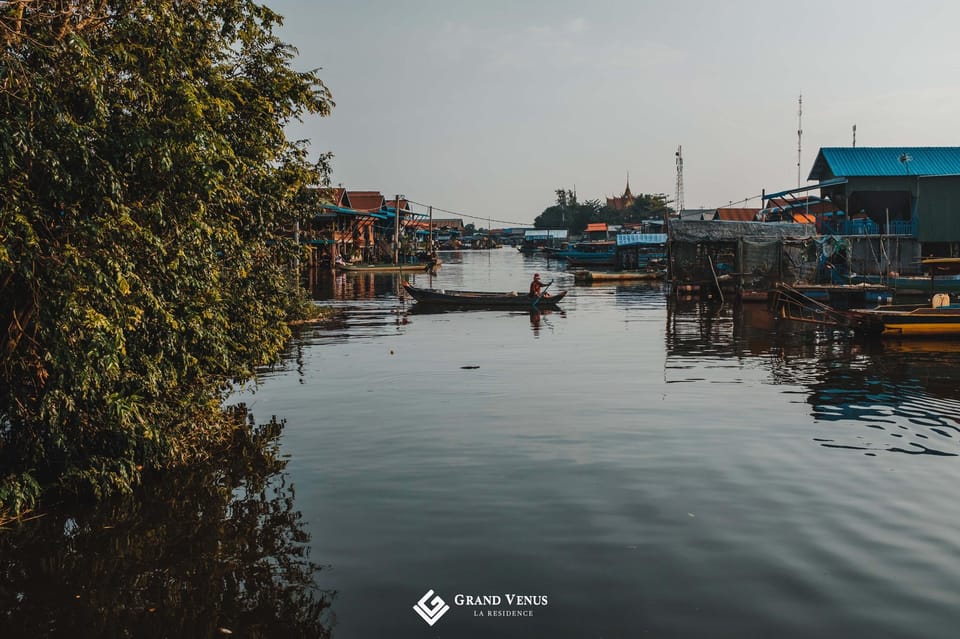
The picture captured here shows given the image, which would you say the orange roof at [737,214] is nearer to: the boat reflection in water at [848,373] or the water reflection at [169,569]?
the boat reflection in water at [848,373]

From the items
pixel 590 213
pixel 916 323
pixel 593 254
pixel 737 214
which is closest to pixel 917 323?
pixel 916 323

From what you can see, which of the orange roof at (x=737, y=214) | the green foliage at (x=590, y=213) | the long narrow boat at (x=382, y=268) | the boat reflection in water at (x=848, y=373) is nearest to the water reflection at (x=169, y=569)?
the boat reflection in water at (x=848, y=373)

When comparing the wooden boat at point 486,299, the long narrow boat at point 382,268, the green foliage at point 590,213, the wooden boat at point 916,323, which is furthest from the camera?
the green foliage at point 590,213

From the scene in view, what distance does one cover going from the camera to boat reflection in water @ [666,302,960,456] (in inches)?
456

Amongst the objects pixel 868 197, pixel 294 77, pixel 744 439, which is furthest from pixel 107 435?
pixel 868 197

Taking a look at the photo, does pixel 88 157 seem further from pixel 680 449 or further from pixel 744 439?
pixel 744 439

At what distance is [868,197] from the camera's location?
4194 cm

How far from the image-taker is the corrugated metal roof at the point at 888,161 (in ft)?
129

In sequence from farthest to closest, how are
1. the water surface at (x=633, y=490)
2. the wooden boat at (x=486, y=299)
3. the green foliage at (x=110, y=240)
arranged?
the wooden boat at (x=486, y=299)
the green foliage at (x=110, y=240)
the water surface at (x=633, y=490)

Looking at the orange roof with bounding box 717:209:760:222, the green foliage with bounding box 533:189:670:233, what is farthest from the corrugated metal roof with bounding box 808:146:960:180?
the green foliage with bounding box 533:189:670:233

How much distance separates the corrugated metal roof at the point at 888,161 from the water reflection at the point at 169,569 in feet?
126

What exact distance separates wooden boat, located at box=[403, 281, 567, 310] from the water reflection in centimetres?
2242

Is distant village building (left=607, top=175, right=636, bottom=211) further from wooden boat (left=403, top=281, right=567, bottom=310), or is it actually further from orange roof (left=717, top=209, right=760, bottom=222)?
wooden boat (left=403, top=281, right=567, bottom=310)

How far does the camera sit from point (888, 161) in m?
40.0
